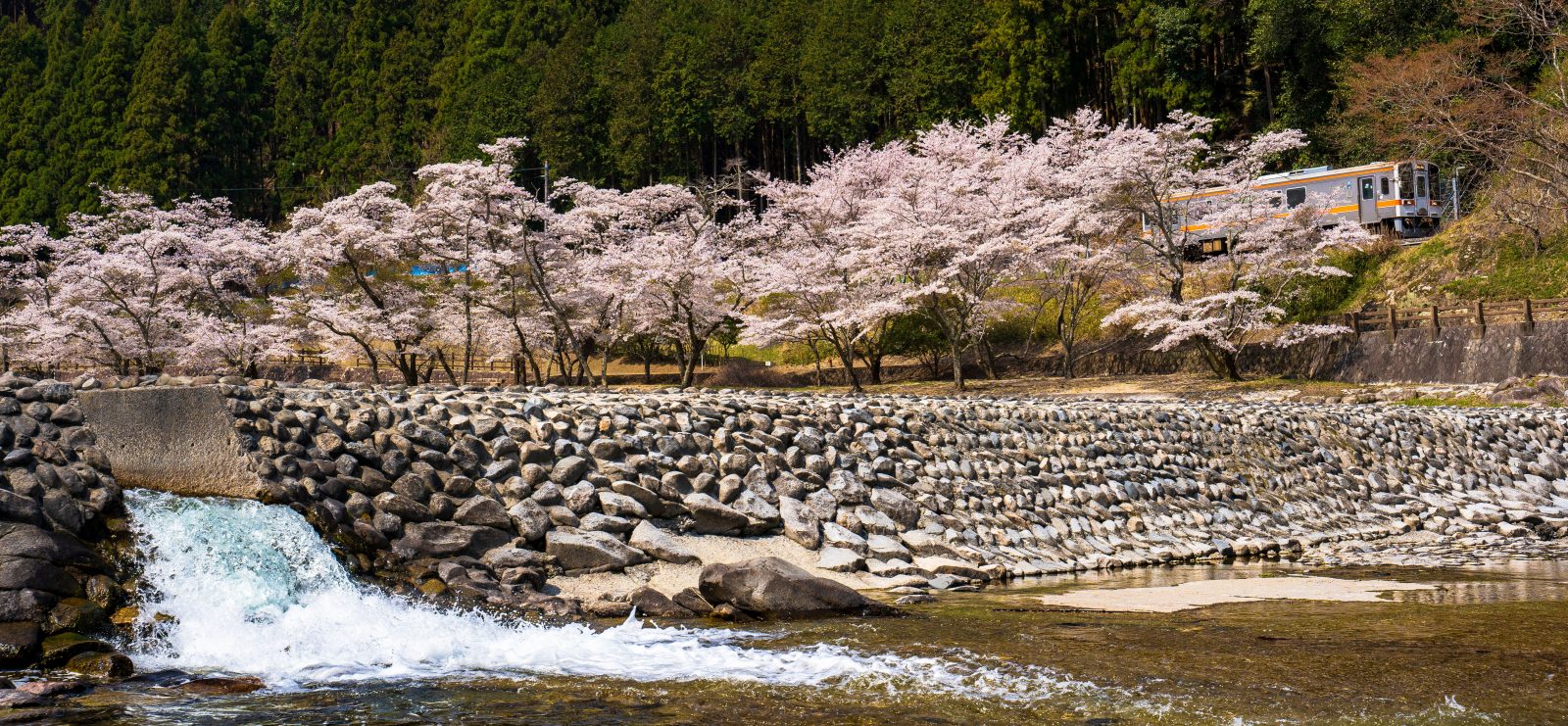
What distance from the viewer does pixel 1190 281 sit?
3175 centimetres

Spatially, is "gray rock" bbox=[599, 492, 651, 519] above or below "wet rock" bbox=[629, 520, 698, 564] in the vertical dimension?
above

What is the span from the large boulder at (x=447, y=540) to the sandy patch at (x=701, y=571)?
690 mm

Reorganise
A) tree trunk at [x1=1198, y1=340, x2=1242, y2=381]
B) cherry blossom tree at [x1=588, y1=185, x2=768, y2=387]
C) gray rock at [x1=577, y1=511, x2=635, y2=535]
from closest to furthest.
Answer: gray rock at [x1=577, y1=511, x2=635, y2=535], tree trunk at [x1=1198, y1=340, x2=1242, y2=381], cherry blossom tree at [x1=588, y1=185, x2=768, y2=387]

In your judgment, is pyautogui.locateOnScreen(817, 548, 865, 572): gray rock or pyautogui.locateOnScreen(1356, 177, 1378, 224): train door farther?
pyautogui.locateOnScreen(1356, 177, 1378, 224): train door

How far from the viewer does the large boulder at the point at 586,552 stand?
9.29 metres

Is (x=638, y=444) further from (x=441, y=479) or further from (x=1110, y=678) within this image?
(x=1110, y=678)

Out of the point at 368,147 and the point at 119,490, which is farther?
the point at 368,147

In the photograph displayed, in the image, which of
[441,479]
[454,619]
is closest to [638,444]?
[441,479]

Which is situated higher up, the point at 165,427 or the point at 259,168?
the point at 259,168

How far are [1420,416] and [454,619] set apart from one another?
17.4 m

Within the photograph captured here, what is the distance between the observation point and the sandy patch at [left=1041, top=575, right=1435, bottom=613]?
28.9 feet

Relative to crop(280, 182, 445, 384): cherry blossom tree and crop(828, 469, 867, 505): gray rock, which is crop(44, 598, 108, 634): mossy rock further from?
crop(280, 182, 445, 384): cherry blossom tree

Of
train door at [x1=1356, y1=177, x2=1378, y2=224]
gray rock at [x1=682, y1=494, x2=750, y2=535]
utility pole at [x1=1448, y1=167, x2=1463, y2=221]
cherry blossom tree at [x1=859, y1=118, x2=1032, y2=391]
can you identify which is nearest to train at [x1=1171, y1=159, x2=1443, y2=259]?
train door at [x1=1356, y1=177, x2=1378, y2=224]

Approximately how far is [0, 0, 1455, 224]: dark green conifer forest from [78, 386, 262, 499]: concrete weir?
34.8m
